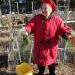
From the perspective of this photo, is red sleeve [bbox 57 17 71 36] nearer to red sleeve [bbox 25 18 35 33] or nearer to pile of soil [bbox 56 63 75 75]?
red sleeve [bbox 25 18 35 33]

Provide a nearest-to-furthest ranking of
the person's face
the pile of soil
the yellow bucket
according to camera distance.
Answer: the person's face → the yellow bucket → the pile of soil

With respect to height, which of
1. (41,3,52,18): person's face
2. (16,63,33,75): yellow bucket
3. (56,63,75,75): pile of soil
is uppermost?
(41,3,52,18): person's face

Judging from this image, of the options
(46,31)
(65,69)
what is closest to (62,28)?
(46,31)

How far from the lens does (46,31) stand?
3824mm

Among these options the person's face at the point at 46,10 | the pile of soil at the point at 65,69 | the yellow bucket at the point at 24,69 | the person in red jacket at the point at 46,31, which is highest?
the person's face at the point at 46,10

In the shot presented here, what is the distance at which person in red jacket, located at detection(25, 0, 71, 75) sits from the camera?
12.2 feet

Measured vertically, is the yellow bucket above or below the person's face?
below

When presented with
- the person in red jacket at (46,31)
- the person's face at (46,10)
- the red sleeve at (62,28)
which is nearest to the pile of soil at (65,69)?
the person in red jacket at (46,31)

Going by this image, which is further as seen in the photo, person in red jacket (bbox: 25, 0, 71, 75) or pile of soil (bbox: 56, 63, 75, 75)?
pile of soil (bbox: 56, 63, 75, 75)

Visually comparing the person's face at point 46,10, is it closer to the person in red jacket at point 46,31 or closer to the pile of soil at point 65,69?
the person in red jacket at point 46,31

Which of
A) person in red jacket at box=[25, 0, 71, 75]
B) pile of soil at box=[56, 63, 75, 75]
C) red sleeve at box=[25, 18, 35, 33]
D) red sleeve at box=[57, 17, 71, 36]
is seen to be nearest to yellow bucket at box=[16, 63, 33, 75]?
person in red jacket at box=[25, 0, 71, 75]

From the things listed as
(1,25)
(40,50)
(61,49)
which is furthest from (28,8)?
(40,50)

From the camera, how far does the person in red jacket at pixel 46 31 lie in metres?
3.73

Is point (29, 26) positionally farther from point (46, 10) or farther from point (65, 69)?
point (65, 69)
